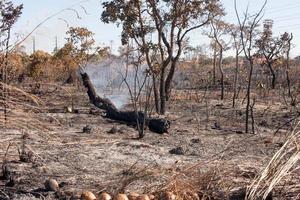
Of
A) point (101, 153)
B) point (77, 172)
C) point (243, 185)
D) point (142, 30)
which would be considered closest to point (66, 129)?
point (101, 153)

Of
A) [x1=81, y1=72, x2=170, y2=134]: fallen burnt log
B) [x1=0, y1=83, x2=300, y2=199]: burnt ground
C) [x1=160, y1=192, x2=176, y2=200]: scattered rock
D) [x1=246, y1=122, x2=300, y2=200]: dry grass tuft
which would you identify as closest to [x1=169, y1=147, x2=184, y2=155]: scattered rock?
[x1=0, y1=83, x2=300, y2=199]: burnt ground

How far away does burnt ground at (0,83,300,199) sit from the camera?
14.2 ft

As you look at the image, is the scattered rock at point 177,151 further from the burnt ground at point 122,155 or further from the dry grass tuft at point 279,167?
the dry grass tuft at point 279,167

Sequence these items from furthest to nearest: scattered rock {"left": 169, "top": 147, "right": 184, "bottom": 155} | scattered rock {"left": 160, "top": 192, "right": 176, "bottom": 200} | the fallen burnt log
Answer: the fallen burnt log, scattered rock {"left": 169, "top": 147, "right": 184, "bottom": 155}, scattered rock {"left": 160, "top": 192, "right": 176, "bottom": 200}

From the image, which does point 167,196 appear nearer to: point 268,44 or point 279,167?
point 279,167

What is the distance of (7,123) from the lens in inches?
150

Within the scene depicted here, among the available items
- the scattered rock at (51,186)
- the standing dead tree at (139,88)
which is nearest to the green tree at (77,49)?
the standing dead tree at (139,88)

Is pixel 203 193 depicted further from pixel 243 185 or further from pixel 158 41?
pixel 158 41

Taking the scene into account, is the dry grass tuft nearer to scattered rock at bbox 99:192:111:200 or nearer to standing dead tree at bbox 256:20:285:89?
scattered rock at bbox 99:192:111:200

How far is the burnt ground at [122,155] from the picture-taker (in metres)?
4.34

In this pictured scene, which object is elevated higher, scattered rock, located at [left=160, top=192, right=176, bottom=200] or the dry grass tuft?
the dry grass tuft

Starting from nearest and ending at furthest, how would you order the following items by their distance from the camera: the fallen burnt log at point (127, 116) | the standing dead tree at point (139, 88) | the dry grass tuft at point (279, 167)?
the dry grass tuft at point (279, 167)
the standing dead tree at point (139, 88)
the fallen burnt log at point (127, 116)

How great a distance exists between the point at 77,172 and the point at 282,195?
3.79 m

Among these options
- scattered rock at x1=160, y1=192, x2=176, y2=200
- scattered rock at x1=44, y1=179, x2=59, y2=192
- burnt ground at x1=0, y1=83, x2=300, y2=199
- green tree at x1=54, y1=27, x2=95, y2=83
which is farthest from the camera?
green tree at x1=54, y1=27, x2=95, y2=83
